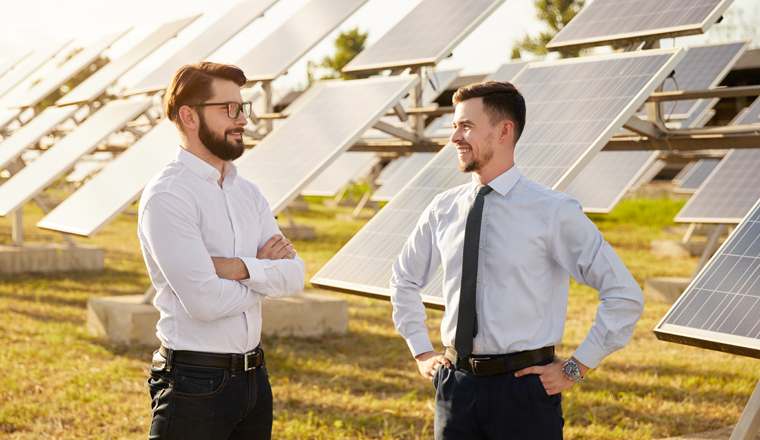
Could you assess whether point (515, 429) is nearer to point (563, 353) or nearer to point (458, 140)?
point (458, 140)

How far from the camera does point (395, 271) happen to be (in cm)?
308

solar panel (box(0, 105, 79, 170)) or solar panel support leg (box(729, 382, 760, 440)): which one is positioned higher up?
solar panel support leg (box(729, 382, 760, 440))

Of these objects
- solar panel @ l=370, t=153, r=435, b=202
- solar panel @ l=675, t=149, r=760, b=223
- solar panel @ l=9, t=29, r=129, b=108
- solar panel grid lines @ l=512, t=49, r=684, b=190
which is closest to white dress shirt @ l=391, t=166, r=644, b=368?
solar panel grid lines @ l=512, t=49, r=684, b=190

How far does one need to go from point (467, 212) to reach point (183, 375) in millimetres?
1182

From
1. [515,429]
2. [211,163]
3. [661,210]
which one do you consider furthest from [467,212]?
[661,210]

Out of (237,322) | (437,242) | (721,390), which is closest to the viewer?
(237,322)

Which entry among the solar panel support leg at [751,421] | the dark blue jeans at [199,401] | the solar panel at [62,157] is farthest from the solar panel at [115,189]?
the solar panel support leg at [751,421]

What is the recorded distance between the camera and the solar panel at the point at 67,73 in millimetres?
13812

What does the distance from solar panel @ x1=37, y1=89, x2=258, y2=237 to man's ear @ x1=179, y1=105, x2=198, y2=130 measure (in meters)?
3.92

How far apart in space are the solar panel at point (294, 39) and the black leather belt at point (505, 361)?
20.1 ft

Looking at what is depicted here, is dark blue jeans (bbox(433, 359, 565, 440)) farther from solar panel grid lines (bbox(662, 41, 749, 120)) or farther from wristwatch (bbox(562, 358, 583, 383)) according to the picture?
solar panel grid lines (bbox(662, 41, 749, 120))

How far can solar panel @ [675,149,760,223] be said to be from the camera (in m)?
9.49

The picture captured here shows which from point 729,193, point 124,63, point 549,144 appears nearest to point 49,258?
point 124,63

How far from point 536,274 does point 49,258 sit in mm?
10290
